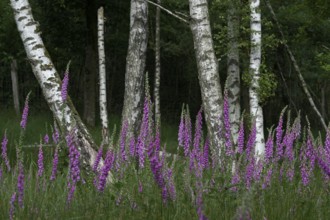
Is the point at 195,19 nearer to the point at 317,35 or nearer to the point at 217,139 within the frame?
the point at 217,139

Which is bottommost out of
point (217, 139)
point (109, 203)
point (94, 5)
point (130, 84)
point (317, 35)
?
point (109, 203)

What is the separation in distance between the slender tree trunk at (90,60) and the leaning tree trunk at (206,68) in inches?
554

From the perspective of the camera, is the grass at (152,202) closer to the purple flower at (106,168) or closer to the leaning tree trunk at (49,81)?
the purple flower at (106,168)

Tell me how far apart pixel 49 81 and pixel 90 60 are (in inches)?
599

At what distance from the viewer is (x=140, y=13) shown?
11578mm

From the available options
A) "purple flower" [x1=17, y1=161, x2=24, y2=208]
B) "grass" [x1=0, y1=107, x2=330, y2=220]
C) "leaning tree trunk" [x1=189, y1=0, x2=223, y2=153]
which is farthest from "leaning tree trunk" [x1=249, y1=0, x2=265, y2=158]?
"purple flower" [x1=17, y1=161, x2=24, y2=208]

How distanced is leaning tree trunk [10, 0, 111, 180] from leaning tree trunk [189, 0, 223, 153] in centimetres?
185

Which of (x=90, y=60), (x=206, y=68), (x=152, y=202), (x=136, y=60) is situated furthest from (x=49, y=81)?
(x=90, y=60)

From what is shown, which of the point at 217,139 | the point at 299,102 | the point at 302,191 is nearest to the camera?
the point at 302,191

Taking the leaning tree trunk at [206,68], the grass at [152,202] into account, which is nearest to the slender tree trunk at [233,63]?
the leaning tree trunk at [206,68]

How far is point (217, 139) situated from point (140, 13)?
461 centimetres

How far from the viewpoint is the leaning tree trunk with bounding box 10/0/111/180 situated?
23.7 feet

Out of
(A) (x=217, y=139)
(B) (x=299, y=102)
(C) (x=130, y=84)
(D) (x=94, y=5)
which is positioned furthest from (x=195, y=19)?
(B) (x=299, y=102)

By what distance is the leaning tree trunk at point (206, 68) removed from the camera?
8.19 m
